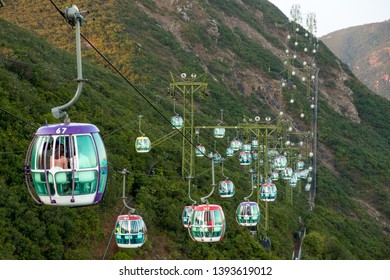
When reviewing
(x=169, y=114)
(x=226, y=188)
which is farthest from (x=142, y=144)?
(x=169, y=114)

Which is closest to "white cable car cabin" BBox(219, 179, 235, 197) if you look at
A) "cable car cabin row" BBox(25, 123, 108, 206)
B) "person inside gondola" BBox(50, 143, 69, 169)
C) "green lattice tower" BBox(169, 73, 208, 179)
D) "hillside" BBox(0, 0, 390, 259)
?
"green lattice tower" BBox(169, 73, 208, 179)

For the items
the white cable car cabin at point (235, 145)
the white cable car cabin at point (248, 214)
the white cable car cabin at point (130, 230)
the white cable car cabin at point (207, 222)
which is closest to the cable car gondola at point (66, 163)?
the white cable car cabin at point (130, 230)

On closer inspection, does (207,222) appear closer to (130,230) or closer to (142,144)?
(130,230)

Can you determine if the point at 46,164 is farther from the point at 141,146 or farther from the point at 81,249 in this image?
the point at 141,146

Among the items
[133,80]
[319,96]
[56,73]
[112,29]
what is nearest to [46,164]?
[56,73]

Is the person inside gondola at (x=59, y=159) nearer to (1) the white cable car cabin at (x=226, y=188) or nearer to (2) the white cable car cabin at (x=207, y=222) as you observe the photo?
(2) the white cable car cabin at (x=207, y=222)

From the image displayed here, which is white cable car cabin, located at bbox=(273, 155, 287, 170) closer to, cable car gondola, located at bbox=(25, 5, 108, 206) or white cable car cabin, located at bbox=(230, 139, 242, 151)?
white cable car cabin, located at bbox=(230, 139, 242, 151)
